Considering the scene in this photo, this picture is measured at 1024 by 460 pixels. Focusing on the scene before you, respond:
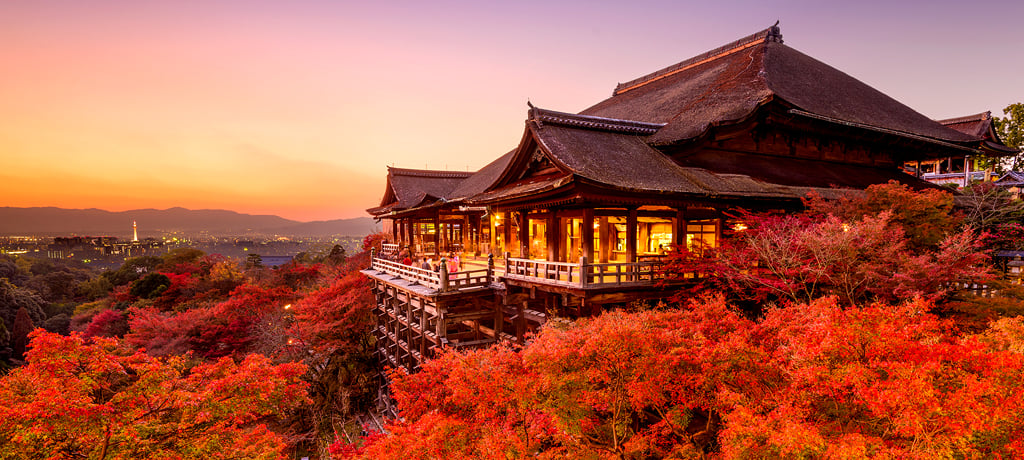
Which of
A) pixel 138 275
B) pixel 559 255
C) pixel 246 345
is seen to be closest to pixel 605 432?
pixel 559 255

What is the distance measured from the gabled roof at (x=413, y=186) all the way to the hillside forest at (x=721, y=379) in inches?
680

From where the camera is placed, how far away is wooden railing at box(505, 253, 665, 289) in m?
11.9

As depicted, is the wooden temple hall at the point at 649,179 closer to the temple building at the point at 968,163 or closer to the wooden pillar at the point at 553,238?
the wooden pillar at the point at 553,238

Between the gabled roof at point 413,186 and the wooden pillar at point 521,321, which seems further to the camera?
the gabled roof at point 413,186

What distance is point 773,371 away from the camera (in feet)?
25.8

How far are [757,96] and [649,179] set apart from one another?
7.51m

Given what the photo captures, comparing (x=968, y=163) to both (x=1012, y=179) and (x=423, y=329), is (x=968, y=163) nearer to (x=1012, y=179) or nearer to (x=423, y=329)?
(x=1012, y=179)

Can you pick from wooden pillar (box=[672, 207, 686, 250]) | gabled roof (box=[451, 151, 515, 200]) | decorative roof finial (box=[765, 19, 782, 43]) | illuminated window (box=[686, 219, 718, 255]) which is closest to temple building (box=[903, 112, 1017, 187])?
decorative roof finial (box=[765, 19, 782, 43])

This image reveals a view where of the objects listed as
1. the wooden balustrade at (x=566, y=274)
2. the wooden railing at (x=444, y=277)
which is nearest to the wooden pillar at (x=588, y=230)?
the wooden balustrade at (x=566, y=274)

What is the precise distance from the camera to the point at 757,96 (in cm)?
1700

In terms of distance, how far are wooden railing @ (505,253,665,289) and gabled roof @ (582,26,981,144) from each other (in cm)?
621

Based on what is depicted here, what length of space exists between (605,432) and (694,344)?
9.72ft

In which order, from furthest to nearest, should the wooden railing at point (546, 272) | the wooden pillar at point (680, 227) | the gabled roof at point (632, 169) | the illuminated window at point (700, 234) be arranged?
the illuminated window at point (700, 234) → the wooden pillar at point (680, 227) → the gabled roof at point (632, 169) → the wooden railing at point (546, 272)

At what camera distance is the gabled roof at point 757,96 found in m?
17.3
